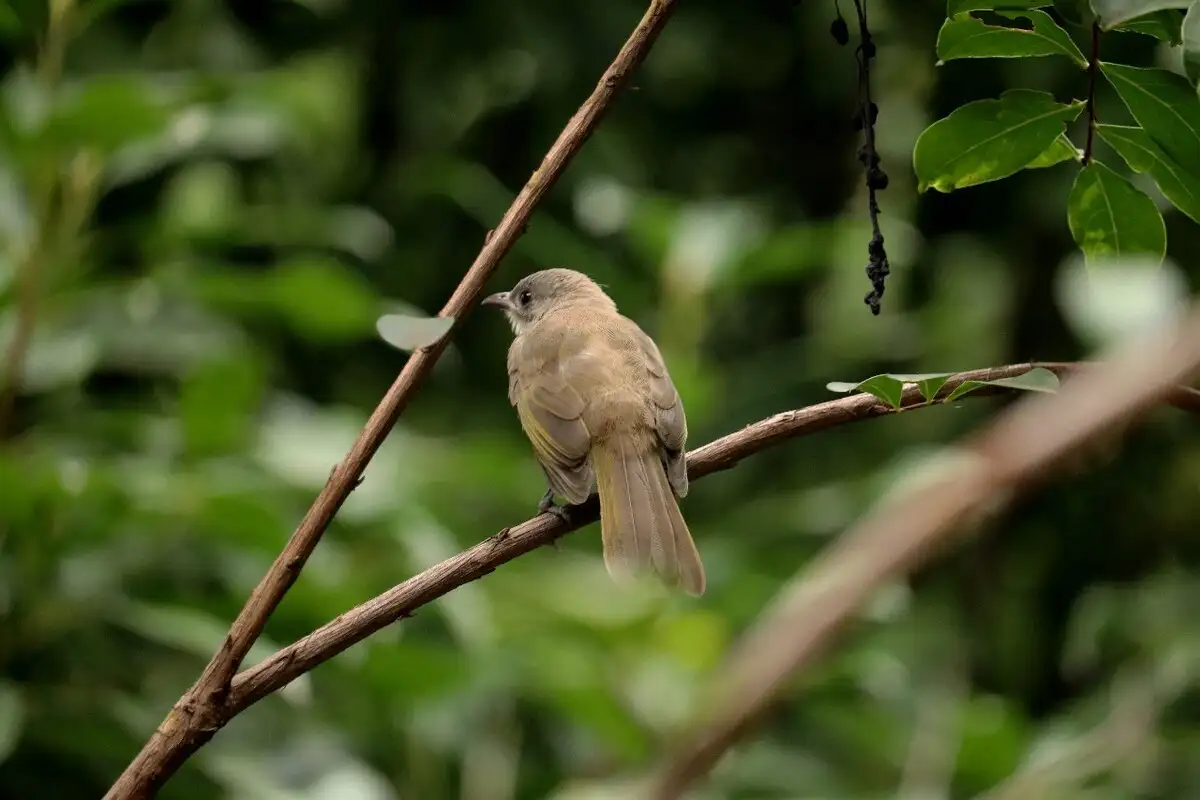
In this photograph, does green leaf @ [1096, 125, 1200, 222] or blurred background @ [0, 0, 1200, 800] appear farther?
blurred background @ [0, 0, 1200, 800]

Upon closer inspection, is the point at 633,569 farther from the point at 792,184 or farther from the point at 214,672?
the point at 792,184

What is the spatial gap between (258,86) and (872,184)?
2.94 metres

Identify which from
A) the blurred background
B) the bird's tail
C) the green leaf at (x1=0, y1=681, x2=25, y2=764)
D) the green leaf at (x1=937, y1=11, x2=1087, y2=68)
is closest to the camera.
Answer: the green leaf at (x1=937, y1=11, x2=1087, y2=68)

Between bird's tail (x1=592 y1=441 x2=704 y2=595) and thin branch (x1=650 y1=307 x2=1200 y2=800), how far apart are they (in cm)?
191

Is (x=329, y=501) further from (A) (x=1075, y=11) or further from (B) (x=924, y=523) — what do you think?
(B) (x=924, y=523)

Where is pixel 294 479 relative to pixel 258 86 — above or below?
below

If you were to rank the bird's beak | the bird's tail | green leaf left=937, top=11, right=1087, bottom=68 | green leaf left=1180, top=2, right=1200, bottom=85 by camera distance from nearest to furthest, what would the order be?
green leaf left=1180, top=2, right=1200, bottom=85, green leaf left=937, top=11, right=1087, bottom=68, the bird's tail, the bird's beak

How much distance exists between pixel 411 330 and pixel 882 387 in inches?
20.2

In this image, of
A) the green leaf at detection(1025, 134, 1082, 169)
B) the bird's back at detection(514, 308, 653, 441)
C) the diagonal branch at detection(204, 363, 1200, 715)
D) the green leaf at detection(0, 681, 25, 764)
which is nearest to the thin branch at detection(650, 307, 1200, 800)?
the diagonal branch at detection(204, 363, 1200, 715)

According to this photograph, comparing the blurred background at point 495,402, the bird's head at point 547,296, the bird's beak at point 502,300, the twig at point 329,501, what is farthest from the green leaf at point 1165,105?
the bird's beak at point 502,300

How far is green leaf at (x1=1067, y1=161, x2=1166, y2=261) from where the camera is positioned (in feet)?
5.65

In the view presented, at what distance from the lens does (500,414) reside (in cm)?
570

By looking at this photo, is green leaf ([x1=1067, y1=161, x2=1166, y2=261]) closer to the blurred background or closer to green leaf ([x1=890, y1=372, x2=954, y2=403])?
green leaf ([x1=890, y1=372, x2=954, y2=403])

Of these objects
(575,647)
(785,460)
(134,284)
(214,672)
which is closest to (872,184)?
(214,672)
